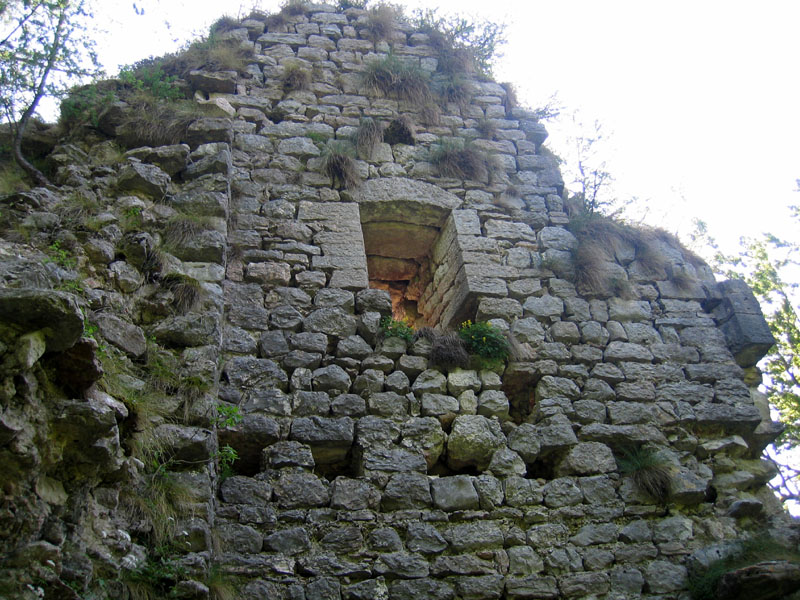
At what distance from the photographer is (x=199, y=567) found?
9.30 feet

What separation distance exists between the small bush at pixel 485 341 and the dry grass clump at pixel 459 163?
1682 millimetres

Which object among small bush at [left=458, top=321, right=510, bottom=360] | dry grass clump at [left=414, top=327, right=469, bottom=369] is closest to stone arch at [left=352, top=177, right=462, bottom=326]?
small bush at [left=458, top=321, right=510, bottom=360]

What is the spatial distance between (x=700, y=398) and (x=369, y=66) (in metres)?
4.22

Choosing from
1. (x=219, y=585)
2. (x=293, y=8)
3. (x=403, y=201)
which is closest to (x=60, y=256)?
(x=219, y=585)

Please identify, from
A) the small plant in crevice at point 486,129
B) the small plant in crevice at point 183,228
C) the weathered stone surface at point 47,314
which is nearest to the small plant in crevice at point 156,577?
the weathered stone surface at point 47,314

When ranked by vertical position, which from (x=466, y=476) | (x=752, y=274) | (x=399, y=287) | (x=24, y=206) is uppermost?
(x=752, y=274)

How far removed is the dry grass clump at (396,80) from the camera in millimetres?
6500

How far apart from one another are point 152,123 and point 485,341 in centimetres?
293

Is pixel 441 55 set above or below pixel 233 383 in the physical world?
above

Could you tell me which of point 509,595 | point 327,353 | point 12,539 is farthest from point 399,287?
point 12,539

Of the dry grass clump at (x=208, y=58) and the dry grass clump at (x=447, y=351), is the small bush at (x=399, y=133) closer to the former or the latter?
→ the dry grass clump at (x=208, y=58)

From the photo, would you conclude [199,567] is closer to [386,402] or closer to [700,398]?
[386,402]

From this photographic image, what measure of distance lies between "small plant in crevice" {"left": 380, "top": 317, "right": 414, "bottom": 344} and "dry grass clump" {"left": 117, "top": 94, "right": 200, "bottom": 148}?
208 centimetres

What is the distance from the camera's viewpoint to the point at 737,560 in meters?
3.81
